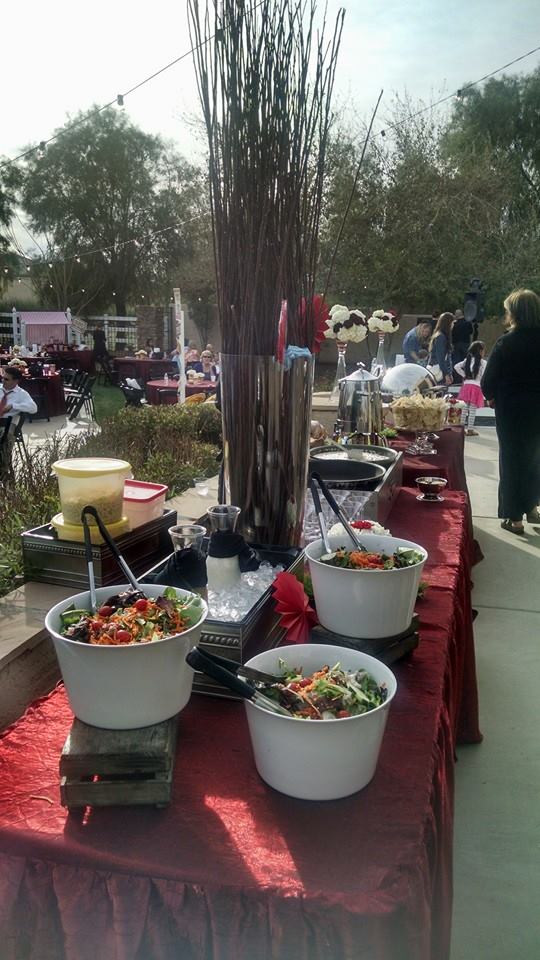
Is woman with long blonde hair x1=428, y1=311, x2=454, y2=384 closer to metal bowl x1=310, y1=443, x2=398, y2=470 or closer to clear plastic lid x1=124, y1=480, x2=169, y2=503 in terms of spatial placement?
metal bowl x1=310, y1=443, x2=398, y2=470

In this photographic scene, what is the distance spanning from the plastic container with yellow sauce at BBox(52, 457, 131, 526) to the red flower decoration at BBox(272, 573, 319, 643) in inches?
19.4

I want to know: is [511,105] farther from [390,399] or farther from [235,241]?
[235,241]

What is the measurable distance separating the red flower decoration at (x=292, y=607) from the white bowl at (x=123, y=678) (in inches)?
10.2

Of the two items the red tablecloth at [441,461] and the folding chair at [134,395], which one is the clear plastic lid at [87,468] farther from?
the folding chair at [134,395]

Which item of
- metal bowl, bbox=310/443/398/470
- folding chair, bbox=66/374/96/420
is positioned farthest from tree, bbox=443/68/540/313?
metal bowl, bbox=310/443/398/470

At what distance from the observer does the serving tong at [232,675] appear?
2.78ft

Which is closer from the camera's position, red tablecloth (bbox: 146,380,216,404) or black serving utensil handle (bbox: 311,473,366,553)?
black serving utensil handle (bbox: 311,473,366,553)

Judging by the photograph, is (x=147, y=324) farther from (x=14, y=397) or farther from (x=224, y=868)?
(x=224, y=868)

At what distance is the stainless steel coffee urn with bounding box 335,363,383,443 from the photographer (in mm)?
3346

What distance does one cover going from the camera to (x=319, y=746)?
82cm

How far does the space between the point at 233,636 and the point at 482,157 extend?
1907 cm

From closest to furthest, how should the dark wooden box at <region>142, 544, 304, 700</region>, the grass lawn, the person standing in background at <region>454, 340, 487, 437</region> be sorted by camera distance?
the dark wooden box at <region>142, 544, 304, 700</region>
the person standing in background at <region>454, 340, 487, 437</region>
the grass lawn

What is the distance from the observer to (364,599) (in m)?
1.18

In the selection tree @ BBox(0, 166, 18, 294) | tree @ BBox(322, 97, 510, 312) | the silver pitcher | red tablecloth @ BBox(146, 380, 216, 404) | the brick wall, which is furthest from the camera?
tree @ BBox(0, 166, 18, 294)
